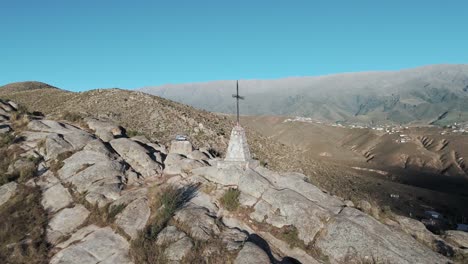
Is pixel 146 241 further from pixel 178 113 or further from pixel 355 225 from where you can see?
pixel 178 113

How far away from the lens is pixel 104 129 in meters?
29.1

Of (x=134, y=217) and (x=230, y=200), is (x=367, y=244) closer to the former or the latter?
(x=230, y=200)

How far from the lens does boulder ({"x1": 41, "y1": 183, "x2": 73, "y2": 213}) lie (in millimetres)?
18781

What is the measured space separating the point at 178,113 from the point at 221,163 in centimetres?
2873

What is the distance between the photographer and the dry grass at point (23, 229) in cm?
1530

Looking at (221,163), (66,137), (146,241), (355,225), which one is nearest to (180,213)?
(146,241)

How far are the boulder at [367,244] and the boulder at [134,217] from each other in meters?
8.56

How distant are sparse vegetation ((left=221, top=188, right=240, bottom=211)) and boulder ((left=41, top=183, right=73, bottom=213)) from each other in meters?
8.41

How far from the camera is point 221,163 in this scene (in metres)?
22.8

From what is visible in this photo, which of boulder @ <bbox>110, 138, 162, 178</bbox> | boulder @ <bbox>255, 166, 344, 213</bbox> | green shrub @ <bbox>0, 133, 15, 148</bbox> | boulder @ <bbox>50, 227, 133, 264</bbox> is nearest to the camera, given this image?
boulder @ <bbox>50, 227, 133, 264</bbox>

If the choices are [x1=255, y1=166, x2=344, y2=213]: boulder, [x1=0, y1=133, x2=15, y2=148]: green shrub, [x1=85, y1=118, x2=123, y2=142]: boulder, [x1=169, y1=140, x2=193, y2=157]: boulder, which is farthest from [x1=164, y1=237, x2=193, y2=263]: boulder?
[x1=0, y1=133, x2=15, y2=148]: green shrub

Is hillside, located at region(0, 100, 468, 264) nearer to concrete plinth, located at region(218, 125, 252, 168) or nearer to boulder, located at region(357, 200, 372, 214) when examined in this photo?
boulder, located at region(357, 200, 372, 214)

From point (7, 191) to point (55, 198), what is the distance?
8.94 ft

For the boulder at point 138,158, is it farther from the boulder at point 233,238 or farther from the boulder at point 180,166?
the boulder at point 233,238
